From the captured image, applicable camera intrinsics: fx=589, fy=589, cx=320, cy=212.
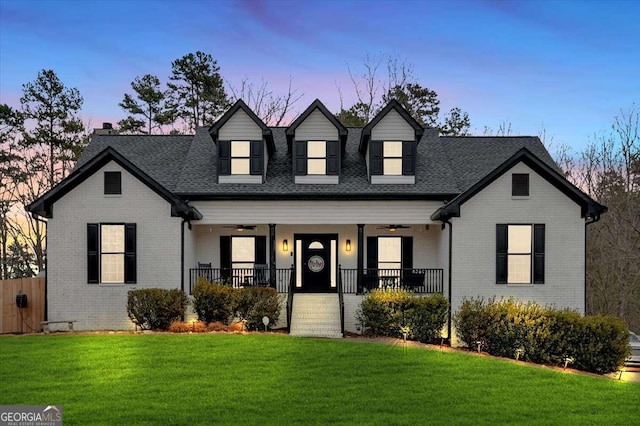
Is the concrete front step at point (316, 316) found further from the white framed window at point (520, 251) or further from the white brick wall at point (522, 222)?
the white framed window at point (520, 251)

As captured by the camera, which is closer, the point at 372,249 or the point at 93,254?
the point at 93,254

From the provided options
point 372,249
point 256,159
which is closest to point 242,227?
point 256,159

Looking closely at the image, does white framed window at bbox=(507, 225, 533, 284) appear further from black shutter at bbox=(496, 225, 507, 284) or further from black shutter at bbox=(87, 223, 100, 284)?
black shutter at bbox=(87, 223, 100, 284)

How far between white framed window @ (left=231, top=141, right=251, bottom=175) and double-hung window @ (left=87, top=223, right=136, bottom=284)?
451 centimetres

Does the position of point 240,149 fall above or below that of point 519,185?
above

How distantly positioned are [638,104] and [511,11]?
1361 centimetres

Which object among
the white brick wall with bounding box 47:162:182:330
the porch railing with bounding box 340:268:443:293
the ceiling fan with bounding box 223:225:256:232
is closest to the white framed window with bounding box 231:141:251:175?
the ceiling fan with bounding box 223:225:256:232

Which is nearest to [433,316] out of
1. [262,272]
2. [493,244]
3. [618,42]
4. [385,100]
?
[493,244]

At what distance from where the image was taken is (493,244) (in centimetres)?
1966

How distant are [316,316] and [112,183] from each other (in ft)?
27.4

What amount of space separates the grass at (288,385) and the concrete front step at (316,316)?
7.68ft

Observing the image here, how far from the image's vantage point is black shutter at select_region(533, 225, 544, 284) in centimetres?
1969

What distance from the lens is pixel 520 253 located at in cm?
1977

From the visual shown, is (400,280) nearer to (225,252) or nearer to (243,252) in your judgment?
(243,252)
